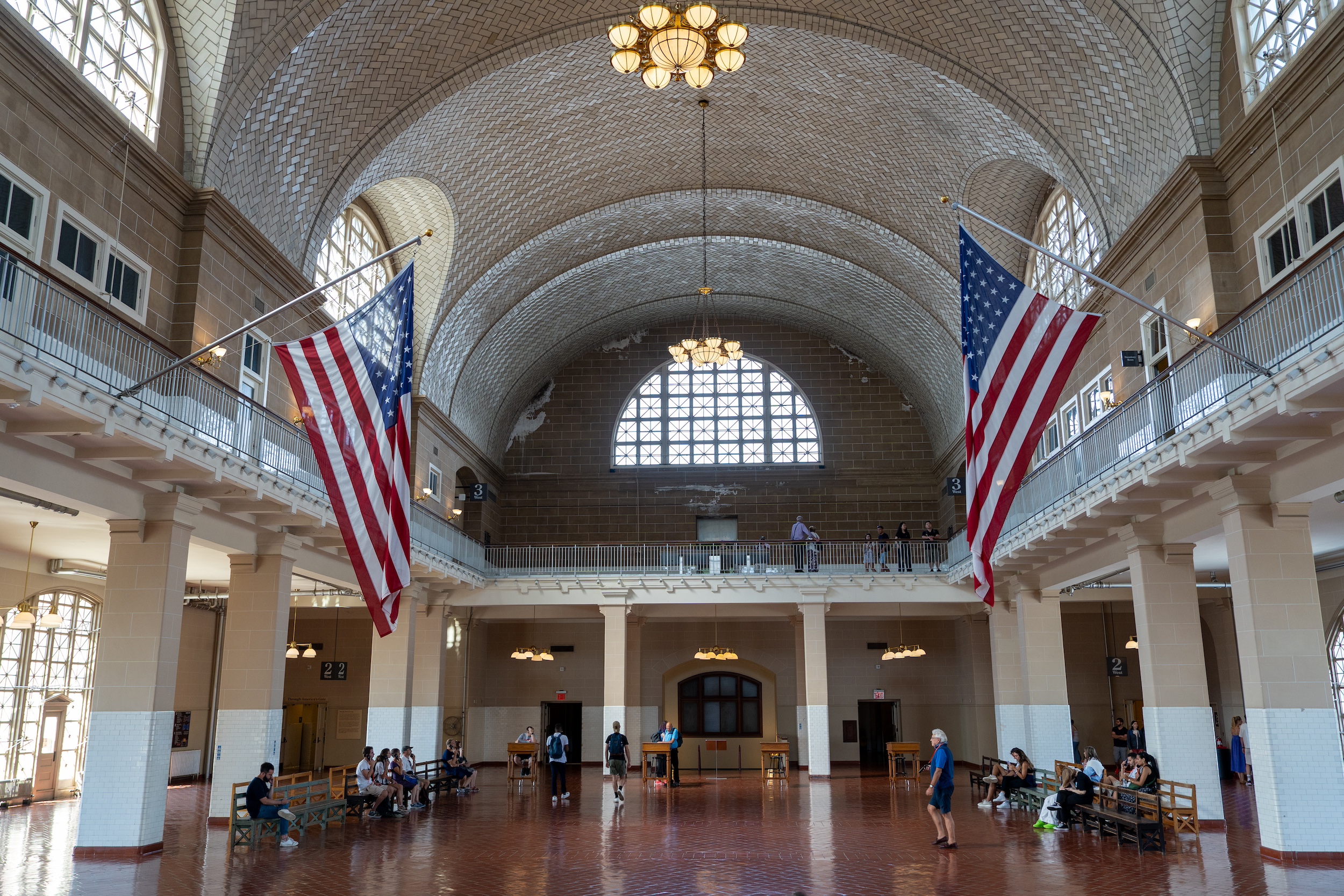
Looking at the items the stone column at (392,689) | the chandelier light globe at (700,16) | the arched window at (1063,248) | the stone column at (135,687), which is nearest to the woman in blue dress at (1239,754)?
the arched window at (1063,248)

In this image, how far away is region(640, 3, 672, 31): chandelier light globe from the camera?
13.6 meters

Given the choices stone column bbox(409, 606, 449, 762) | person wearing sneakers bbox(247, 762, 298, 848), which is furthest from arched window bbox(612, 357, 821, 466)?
person wearing sneakers bbox(247, 762, 298, 848)

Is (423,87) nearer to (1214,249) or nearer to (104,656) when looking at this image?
(104,656)

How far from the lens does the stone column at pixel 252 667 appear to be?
615 inches

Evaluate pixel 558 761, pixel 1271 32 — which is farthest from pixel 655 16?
pixel 558 761

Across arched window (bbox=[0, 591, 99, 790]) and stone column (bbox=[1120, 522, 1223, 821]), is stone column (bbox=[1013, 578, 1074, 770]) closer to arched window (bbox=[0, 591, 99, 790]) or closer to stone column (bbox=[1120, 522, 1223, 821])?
stone column (bbox=[1120, 522, 1223, 821])

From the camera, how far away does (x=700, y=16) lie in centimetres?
1366

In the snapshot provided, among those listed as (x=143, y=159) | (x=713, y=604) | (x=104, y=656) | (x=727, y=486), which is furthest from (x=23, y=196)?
(x=727, y=486)

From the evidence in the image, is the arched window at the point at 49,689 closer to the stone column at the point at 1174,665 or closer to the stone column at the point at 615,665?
the stone column at the point at 615,665

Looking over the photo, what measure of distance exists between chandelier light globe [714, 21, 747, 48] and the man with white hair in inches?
377

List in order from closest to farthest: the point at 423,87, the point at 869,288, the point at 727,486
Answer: the point at 423,87 → the point at 869,288 → the point at 727,486

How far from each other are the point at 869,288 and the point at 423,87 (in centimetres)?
1411

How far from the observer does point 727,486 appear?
3259 cm

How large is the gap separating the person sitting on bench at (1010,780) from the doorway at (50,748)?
1761cm
